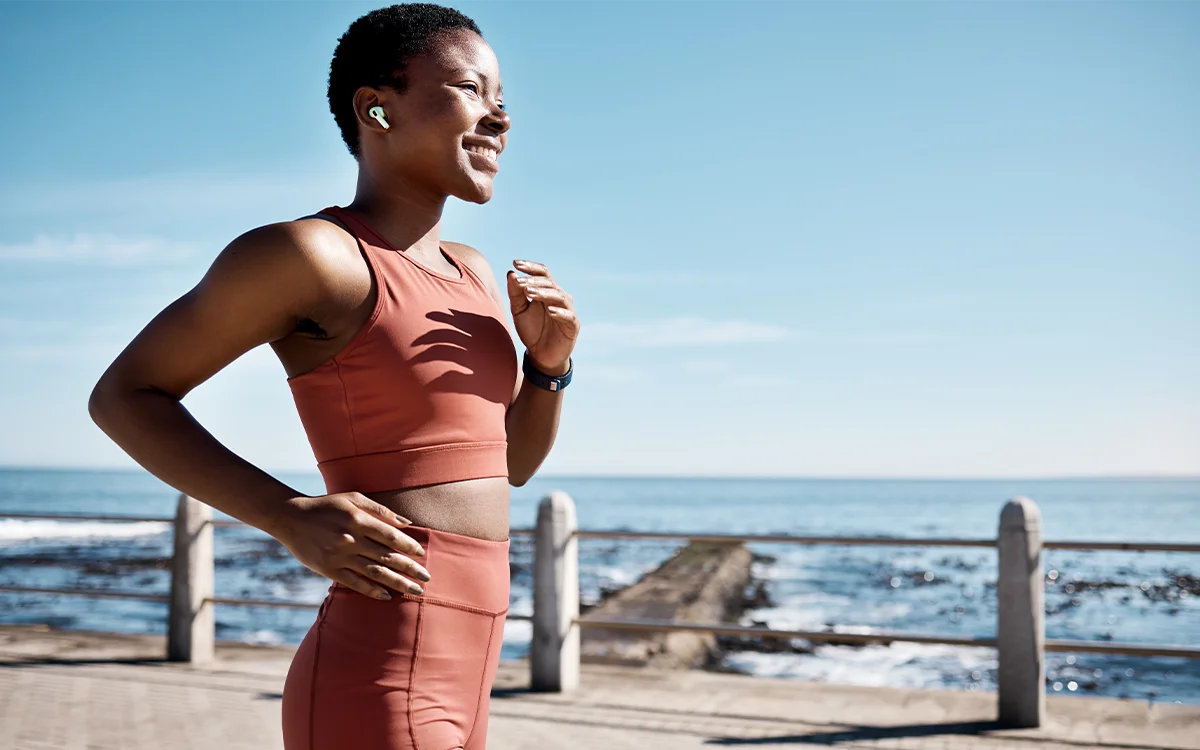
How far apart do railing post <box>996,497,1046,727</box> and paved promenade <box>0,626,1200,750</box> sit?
16 centimetres

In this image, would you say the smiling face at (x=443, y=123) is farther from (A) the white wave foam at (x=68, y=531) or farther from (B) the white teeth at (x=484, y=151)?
(A) the white wave foam at (x=68, y=531)

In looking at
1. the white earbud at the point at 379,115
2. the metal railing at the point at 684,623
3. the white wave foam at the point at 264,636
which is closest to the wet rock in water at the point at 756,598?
the white wave foam at the point at 264,636

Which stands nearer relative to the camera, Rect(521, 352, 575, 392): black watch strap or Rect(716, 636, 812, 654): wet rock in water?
Rect(521, 352, 575, 392): black watch strap

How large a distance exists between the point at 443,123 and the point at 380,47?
171mm

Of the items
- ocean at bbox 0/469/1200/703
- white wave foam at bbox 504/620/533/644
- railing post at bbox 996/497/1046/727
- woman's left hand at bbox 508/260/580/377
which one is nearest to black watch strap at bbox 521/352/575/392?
woman's left hand at bbox 508/260/580/377

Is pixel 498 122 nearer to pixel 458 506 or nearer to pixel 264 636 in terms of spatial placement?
pixel 458 506

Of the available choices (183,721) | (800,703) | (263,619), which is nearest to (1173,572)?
(263,619)

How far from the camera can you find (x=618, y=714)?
6.82 m

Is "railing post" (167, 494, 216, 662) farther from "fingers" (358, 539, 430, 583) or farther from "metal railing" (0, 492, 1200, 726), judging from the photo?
"fingers" (358, 539, 430, 583)

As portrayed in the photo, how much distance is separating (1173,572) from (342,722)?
43.7 meters

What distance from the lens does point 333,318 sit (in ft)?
5.03

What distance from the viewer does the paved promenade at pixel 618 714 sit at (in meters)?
6.13

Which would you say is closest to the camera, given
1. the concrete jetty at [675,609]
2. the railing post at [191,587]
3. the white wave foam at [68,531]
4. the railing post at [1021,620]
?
the railing post at [1021,620]

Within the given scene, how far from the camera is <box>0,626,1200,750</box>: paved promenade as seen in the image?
613 cm
